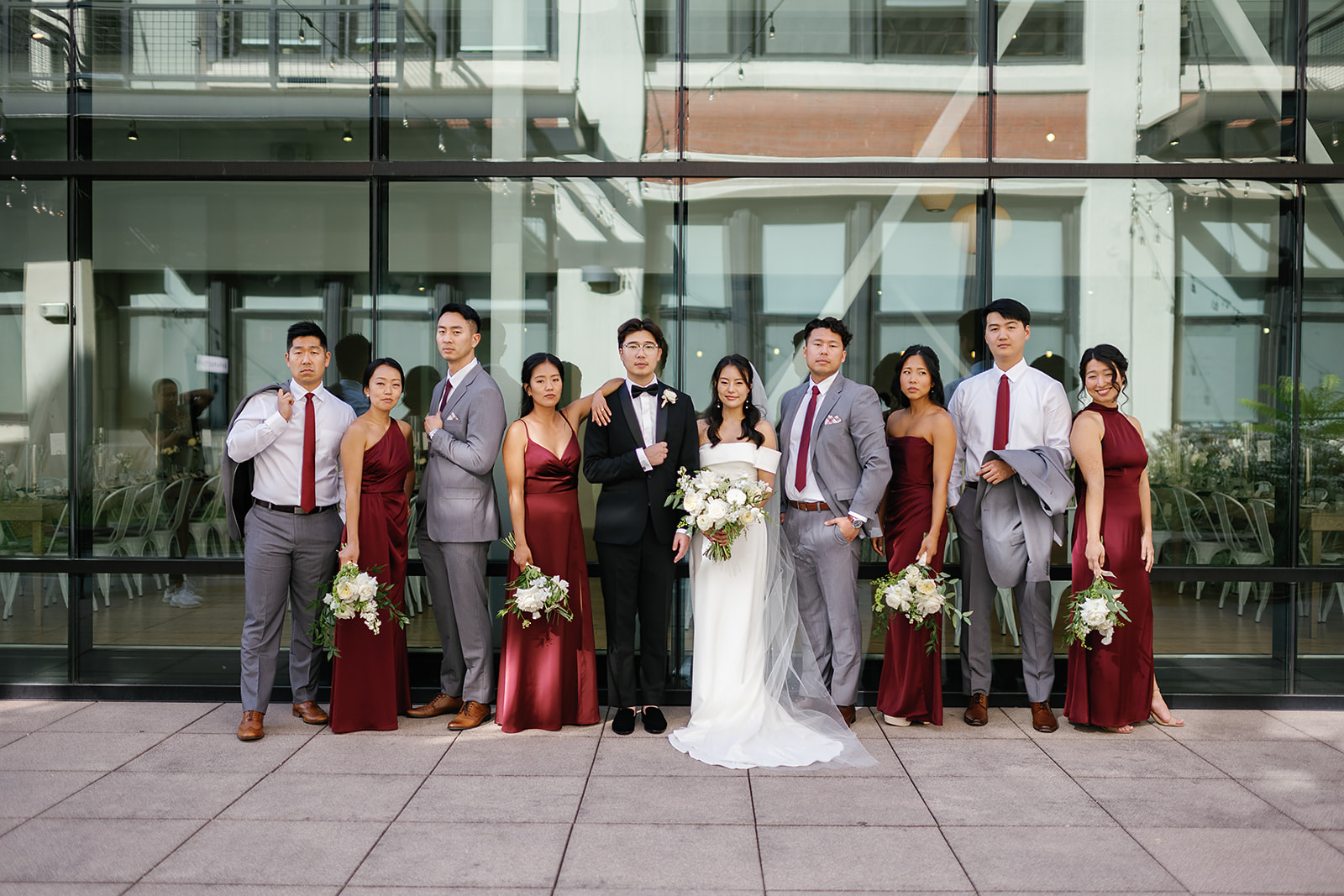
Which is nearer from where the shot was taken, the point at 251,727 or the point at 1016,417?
the point at 251,727

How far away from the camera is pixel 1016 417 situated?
492 centimetres

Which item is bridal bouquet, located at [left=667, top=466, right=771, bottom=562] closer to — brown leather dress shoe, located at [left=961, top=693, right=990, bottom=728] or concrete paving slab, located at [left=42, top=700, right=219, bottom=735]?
brown leather dress shoe, located at [left=961, top=693, right=990, bottom=728]

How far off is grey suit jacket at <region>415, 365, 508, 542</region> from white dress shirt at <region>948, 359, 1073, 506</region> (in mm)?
2442

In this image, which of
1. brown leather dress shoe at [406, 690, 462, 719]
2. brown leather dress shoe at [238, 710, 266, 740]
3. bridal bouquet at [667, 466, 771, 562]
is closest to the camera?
bridal bouquet at [667, 466, 771, 562]

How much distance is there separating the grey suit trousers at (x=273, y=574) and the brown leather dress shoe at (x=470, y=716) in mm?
943

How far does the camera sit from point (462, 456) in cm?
474

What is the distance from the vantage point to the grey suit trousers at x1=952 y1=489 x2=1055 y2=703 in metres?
4.91

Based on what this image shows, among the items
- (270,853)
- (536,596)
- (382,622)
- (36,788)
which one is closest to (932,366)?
(536,596)

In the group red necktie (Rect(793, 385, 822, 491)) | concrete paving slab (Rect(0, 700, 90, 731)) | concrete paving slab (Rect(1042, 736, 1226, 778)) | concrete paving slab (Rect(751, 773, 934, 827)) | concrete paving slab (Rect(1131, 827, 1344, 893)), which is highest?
red necktie (Rect(793, 385, 822, 491))

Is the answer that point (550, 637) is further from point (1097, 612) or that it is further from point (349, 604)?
point (1097, 612)

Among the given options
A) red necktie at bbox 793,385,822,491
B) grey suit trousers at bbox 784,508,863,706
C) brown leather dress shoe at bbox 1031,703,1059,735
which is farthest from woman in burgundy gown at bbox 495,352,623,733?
brown leather dress shoe at bbox 1031,703,1059,735

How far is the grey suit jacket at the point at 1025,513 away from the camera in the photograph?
15.5ft

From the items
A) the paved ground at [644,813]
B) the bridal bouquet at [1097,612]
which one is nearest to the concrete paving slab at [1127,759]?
the paved ground at [644,813]

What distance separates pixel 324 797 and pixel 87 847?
0.83 meters
